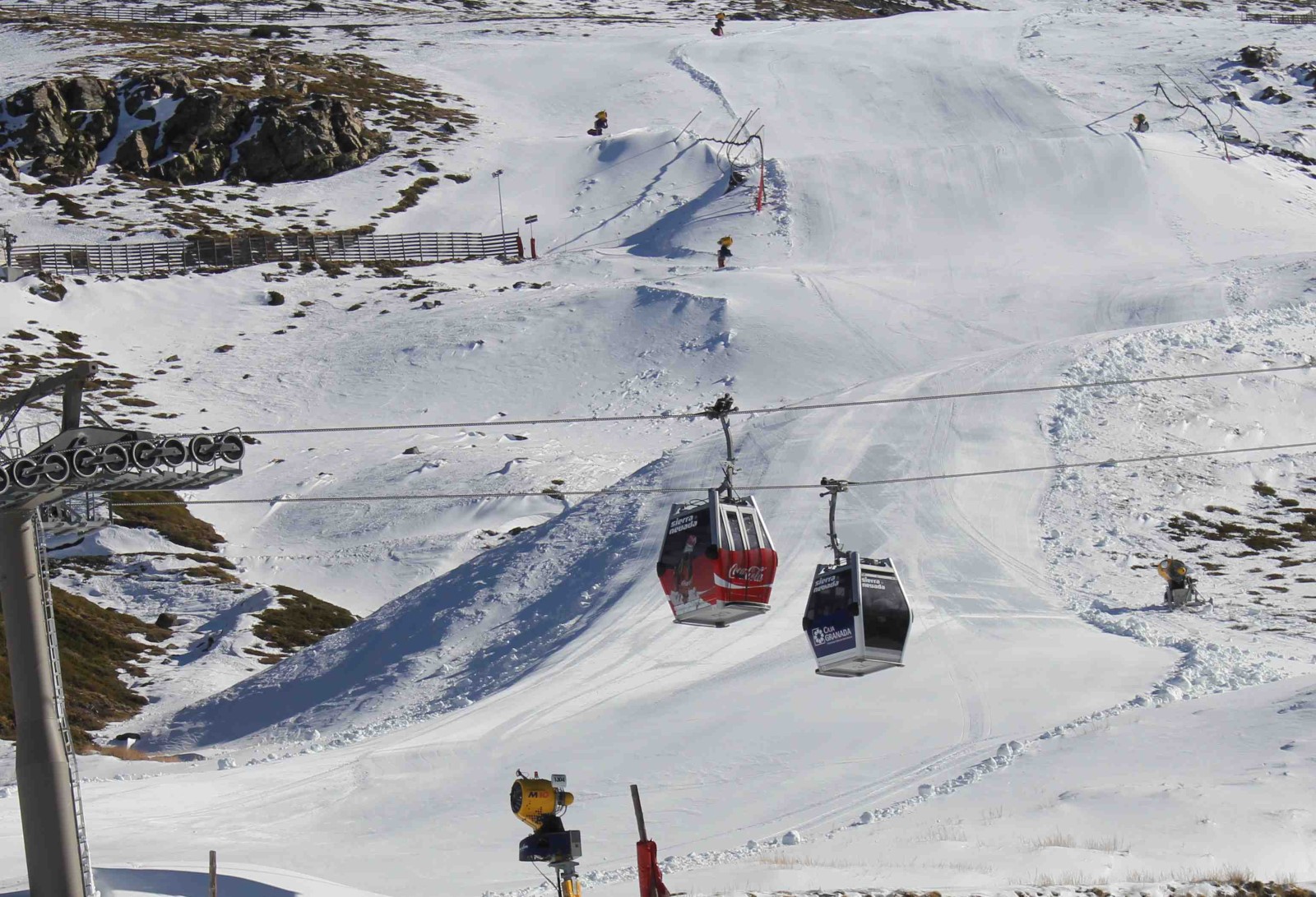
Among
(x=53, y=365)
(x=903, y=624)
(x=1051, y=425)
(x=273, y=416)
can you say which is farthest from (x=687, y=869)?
(x=53, y=365)

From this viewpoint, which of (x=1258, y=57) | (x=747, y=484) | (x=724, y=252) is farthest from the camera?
(x=1258, y=57)

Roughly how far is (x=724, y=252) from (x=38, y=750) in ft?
170

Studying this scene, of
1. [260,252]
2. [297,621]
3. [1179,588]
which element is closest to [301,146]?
[260,252]

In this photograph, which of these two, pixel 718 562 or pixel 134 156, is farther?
pixel 134 156

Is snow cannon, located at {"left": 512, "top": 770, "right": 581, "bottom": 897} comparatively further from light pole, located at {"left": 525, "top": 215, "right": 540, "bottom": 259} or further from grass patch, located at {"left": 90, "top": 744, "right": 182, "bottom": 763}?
light pole, located at {"left": 525, "top": 215, "right": 540, "bottom": 259}

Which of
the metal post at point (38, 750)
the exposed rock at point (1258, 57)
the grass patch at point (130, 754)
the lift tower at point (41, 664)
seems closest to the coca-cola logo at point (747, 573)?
the lift tower at point (41, 664)

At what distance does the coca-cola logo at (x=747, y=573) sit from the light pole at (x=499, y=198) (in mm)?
58526

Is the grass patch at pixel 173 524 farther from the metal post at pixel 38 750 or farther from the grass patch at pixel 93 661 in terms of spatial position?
the metal post at pixel 38 750

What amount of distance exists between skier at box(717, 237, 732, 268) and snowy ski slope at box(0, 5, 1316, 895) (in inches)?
55.3

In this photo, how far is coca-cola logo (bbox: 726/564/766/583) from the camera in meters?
20.3

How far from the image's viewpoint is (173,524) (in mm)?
51438

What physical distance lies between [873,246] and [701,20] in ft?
212

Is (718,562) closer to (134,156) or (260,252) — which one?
(260,252)

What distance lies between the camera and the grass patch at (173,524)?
50344mm
